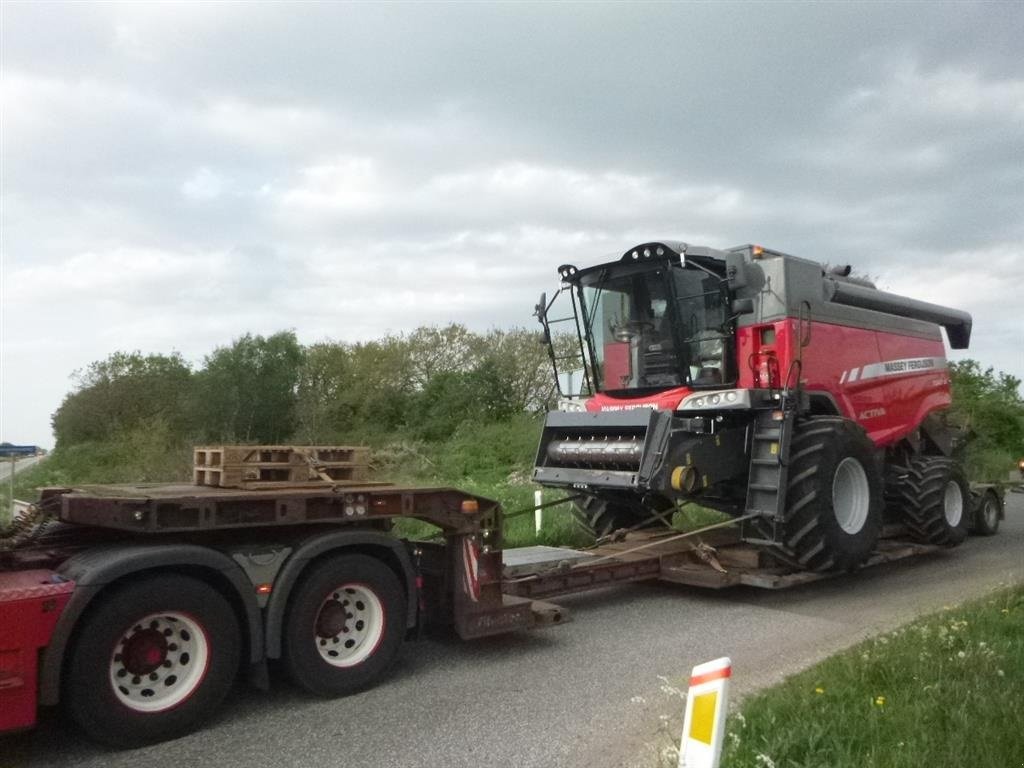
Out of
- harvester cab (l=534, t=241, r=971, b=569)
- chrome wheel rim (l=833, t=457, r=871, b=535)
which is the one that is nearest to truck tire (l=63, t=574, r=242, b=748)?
harvester cab (l=534, t=241, r=971, b=569)

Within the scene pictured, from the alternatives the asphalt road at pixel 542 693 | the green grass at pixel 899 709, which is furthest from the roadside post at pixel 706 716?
the asphalt road at pixel 542 693

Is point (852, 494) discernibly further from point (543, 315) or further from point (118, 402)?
point (118, 402)

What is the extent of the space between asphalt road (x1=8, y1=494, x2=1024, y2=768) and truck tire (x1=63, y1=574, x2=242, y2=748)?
0.16 meters

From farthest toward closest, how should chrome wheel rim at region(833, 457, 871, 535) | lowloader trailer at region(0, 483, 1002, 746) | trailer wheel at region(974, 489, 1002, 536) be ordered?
trailer wheel at region(974, 489, 1002, 536)
chrome wheel rim at region(833, 457, 871, 535)
lowloader trailer at region(0, 483, 1002, 746)

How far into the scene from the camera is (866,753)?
12.5 feet

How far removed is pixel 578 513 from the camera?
10.5m

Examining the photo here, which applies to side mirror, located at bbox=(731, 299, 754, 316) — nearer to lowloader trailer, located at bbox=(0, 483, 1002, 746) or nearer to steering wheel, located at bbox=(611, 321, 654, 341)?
steering wheel, located at bbox=(611, 321, 654, 341)

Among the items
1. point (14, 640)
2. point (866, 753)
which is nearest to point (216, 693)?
point (14, 640)

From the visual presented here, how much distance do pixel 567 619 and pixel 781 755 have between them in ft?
9.83

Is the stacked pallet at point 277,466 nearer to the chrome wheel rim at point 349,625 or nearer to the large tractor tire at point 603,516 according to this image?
the chrome wheel rim at point 349,625

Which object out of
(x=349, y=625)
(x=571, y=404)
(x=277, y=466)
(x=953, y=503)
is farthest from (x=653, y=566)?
(x=953, y=503)

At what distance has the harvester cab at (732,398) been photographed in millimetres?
8250

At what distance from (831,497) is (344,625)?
5.14 m

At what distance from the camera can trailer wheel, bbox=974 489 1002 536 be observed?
42.0 feet
